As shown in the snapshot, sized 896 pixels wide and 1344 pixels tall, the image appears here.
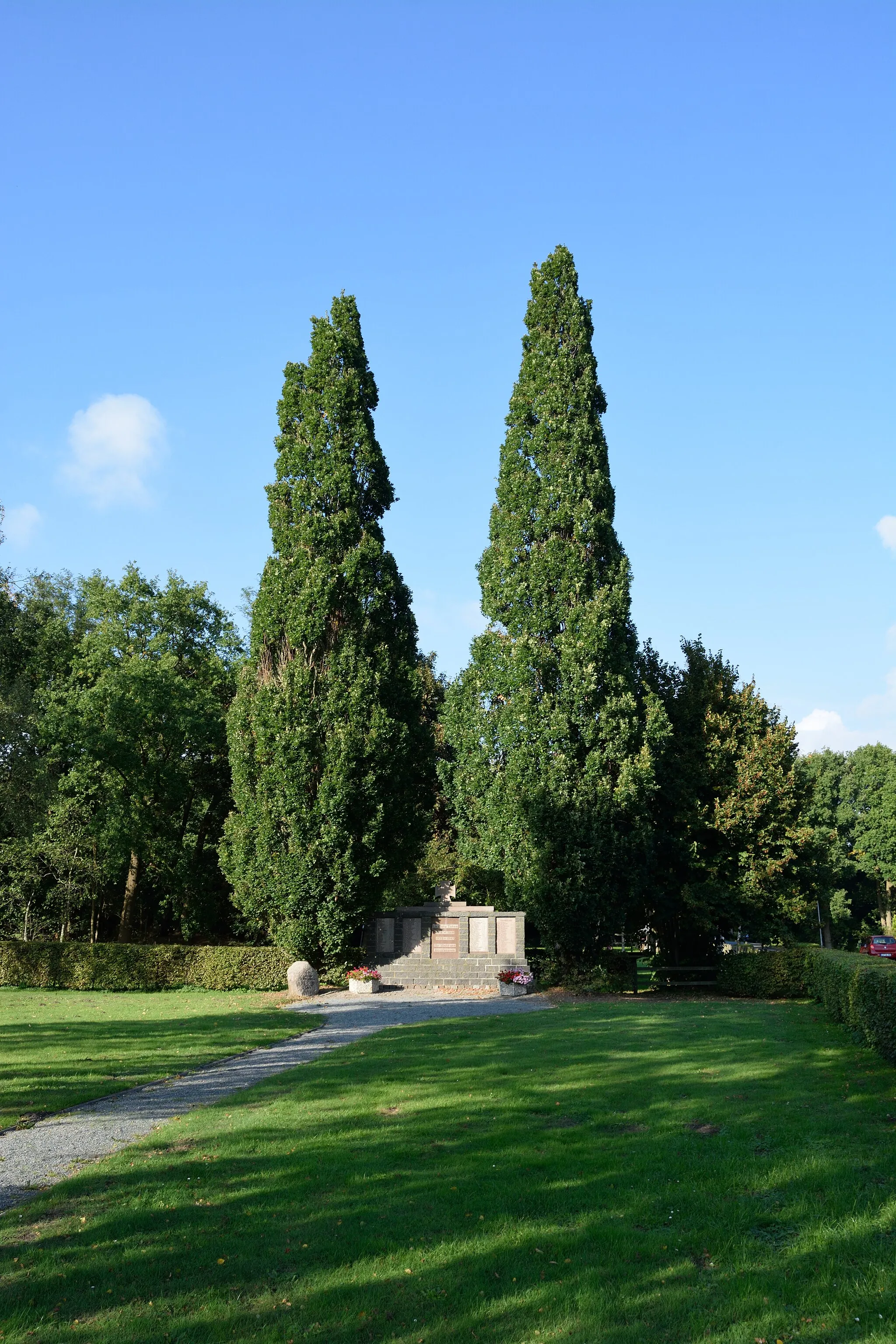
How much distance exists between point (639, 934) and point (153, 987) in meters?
14.8

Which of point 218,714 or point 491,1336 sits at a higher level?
point 218,714

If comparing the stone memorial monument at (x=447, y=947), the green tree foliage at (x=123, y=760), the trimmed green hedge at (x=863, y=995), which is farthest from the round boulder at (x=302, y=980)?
the trimmed green hedge at (x=863, y=995)

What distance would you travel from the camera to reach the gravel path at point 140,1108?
25.6 ft

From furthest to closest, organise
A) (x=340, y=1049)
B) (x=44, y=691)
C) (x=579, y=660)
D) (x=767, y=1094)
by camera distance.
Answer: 1. (x=44, y=691)
2. (x=579, y=660)
3. (x=340, y=1049)
4. (x=767, y=1094)

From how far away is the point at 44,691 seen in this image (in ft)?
102

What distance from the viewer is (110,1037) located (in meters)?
15.7

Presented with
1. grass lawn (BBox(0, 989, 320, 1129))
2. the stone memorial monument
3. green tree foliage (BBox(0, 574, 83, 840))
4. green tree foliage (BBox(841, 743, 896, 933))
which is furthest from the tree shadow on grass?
green tree foliage (BBox(841, 743, 896, 933))

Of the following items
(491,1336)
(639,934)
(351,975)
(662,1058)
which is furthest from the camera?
(639,934)

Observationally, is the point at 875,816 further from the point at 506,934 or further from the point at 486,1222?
the point at 486,1222

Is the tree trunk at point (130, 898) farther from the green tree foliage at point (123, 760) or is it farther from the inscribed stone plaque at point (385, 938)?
the inscribed stone plaque at point (385, 938)

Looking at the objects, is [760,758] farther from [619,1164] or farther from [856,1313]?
[856,1313]

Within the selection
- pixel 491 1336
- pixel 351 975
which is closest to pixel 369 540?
pixel 351 975

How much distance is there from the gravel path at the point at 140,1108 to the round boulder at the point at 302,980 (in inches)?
169

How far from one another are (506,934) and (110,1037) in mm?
13367
